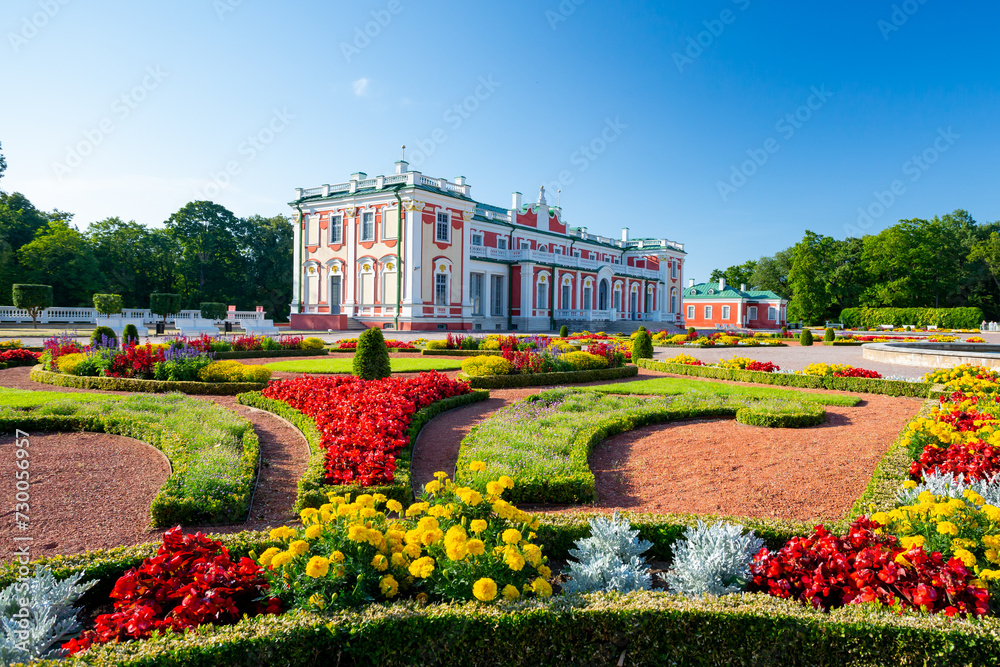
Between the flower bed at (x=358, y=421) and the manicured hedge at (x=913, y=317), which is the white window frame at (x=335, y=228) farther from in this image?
the manicured hedge at (x=913, y=317)

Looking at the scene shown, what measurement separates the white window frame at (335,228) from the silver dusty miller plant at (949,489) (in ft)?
110

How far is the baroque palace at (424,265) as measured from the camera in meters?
32.4

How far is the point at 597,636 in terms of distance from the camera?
2.55 meters

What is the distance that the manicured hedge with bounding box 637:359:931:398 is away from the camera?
1012 centimetres

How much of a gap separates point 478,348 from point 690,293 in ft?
163

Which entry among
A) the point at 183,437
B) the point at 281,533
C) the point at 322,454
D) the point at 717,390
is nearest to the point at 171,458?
the point at 183,437

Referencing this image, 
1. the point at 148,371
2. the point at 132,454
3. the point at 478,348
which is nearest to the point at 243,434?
the point at 132,454

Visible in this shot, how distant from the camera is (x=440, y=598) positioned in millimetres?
2809

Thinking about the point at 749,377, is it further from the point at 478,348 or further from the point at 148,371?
the point at 148,371

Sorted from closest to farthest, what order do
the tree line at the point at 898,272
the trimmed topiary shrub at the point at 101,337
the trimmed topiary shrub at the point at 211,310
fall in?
the trimmed topiary shrub at the point at 101,337
the trimmed topiary shrub at the point at 211,310
the tree line at the point at 898,272

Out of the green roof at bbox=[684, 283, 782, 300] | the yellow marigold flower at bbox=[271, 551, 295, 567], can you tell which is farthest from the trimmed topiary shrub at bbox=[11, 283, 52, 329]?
the green roof at bbox=[684, 283, 782, 300]

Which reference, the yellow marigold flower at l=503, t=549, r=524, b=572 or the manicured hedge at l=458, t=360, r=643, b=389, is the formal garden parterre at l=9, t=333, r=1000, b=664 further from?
the manicured hedge at l=458, t=360, r=643, b=389

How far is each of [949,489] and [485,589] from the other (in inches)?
133

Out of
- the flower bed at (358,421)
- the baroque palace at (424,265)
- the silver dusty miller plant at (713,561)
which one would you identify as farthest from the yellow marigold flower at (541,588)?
the baroque palace at (424,265)
